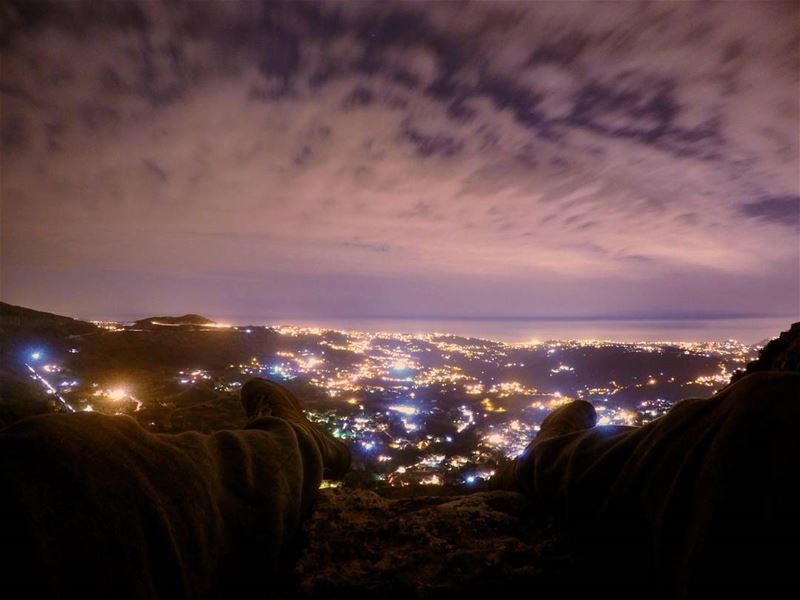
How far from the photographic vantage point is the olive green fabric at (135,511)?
1.04 metres

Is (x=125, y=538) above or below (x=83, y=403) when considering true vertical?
above

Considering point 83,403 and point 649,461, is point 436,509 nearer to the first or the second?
point 649,461

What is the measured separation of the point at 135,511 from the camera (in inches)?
48.9

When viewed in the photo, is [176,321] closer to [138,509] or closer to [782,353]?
[138,509]

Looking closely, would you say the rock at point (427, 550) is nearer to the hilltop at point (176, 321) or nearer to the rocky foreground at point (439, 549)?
the rocky foreground at point (439, 549)

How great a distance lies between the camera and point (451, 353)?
62.3 ft

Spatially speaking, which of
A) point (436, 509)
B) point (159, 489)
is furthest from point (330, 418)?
point (159, 489)

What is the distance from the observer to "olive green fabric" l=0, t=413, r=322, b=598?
104 cm

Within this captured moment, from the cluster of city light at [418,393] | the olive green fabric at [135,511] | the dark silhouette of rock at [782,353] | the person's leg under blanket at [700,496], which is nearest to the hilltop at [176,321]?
the cluster of city light at [418,393]

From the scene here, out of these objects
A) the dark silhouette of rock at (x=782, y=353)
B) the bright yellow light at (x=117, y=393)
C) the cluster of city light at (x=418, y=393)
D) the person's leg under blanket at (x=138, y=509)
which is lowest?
the cluster of city light at (x=418, y=393)

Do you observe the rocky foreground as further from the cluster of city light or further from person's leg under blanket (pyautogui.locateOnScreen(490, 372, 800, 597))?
the cluster of city light

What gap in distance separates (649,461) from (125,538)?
194 cm

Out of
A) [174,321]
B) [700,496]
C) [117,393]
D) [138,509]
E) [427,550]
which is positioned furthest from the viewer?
[174,321]

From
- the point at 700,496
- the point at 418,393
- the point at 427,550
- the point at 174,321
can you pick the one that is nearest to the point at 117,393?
the point at 418,393
